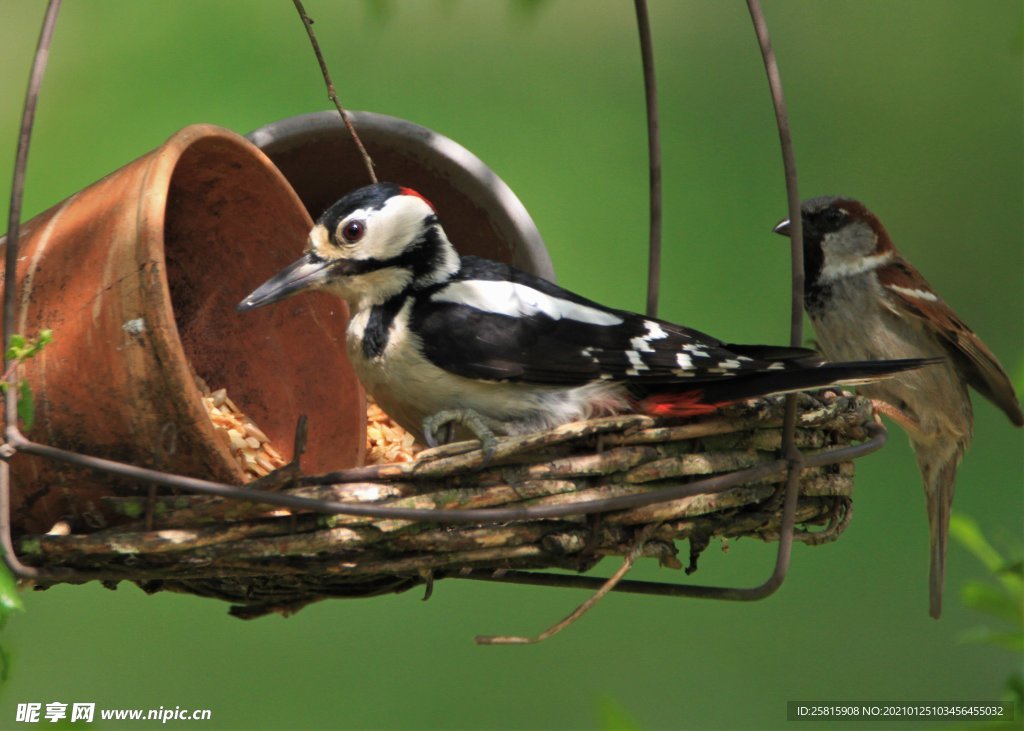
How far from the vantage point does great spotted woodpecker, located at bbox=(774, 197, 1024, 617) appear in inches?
100

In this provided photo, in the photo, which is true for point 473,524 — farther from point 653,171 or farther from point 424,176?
point 424,176

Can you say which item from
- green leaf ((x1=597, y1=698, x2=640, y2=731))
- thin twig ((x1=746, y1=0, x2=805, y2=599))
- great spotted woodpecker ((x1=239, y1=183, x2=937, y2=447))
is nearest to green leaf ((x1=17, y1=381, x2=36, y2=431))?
great spotted woodpecker ((x1=239, y1=183, x2=937, y2=447))

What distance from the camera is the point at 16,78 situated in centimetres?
361

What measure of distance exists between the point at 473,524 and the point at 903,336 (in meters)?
1.48

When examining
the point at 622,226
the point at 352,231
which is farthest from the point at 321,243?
the point at 622,226

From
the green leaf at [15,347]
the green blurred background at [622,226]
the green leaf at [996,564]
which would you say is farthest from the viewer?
the green blurred background at [622,226]

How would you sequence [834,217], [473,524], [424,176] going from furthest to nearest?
[834,217] → [424,176] → [473,524]

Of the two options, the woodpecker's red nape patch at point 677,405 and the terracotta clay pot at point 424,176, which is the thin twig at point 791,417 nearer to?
the woodpecker's red nape patch at point 677,405

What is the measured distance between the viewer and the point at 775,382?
5.06 ft

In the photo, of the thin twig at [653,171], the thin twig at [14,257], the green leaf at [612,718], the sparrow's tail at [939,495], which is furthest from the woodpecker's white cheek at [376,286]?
the sparrow's tail at [939,495]

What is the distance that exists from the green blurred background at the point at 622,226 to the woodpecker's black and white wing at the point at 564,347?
5.91 feet

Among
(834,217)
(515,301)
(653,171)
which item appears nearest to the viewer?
(515,301)

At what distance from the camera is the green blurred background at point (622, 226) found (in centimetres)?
345

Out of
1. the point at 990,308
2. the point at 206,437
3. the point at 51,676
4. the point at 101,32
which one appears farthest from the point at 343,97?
the point at 206,437
